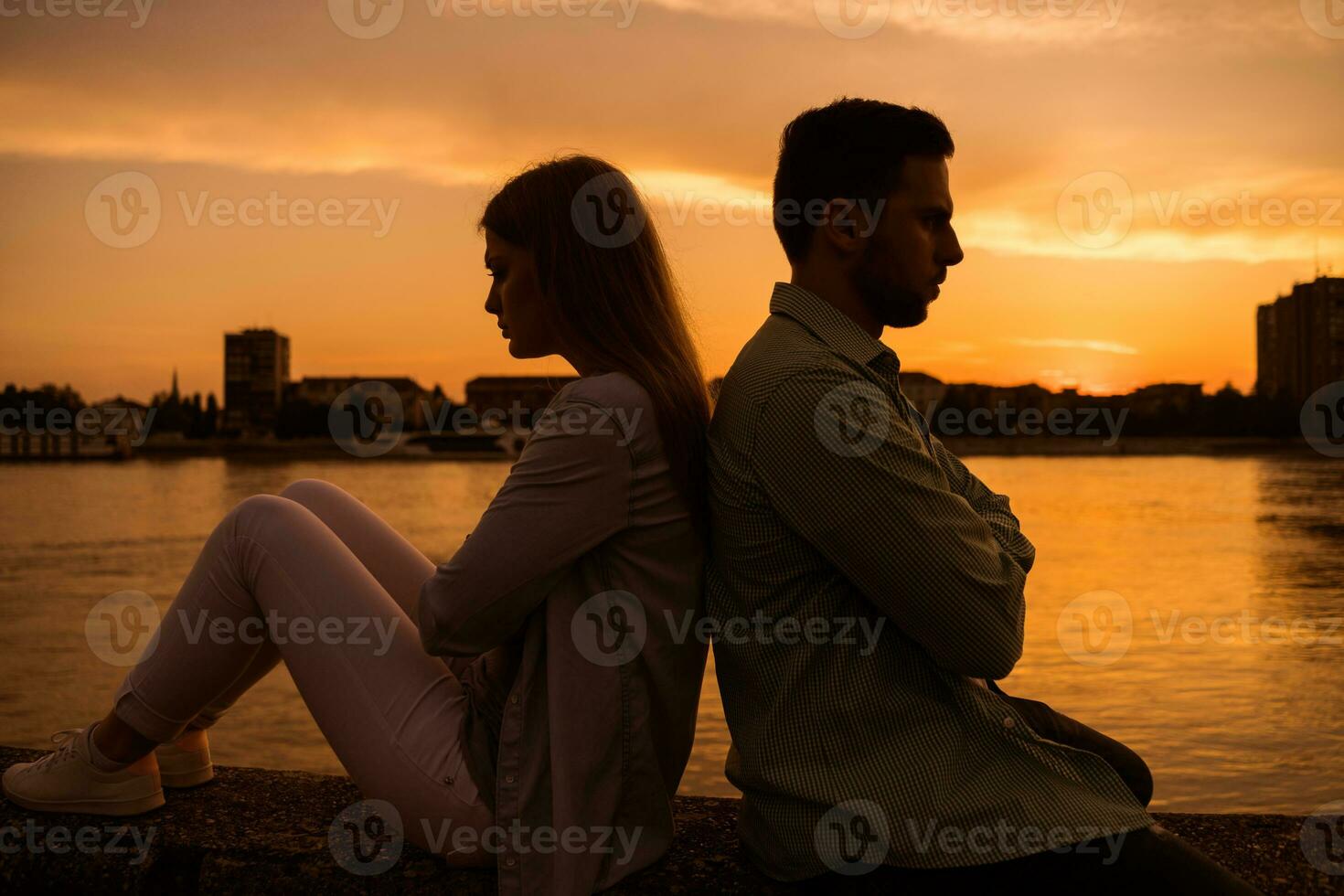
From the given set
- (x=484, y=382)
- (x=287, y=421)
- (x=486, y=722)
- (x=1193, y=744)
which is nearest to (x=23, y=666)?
(x=1193, y=744)

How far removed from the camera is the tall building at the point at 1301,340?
2400 inches

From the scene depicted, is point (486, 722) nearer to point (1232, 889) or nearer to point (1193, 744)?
point (1232, 889)

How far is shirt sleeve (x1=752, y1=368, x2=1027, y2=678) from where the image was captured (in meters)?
1.48

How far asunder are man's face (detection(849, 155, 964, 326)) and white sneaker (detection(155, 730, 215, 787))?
1501mm

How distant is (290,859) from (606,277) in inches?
42.1

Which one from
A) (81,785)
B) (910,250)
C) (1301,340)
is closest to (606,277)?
(910,250)

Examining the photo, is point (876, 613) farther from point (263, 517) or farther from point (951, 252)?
point (263, 517)

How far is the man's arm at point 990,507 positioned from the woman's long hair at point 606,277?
381 mm

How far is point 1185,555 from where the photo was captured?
17.8 metres

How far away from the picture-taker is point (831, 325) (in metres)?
1.69

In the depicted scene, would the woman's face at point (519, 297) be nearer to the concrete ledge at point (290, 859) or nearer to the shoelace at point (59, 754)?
the concrete ledge at point (290, 859)

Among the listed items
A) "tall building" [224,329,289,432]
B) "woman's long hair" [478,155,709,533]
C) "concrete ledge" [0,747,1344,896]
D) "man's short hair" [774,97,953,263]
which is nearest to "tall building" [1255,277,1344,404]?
"tall building" [224,329,289,432]

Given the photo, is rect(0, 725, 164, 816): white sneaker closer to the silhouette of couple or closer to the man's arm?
the silhouette of couple

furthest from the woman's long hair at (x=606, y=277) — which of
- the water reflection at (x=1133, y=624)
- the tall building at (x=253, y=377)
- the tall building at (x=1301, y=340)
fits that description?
the tall building at (x=253, y=377)
